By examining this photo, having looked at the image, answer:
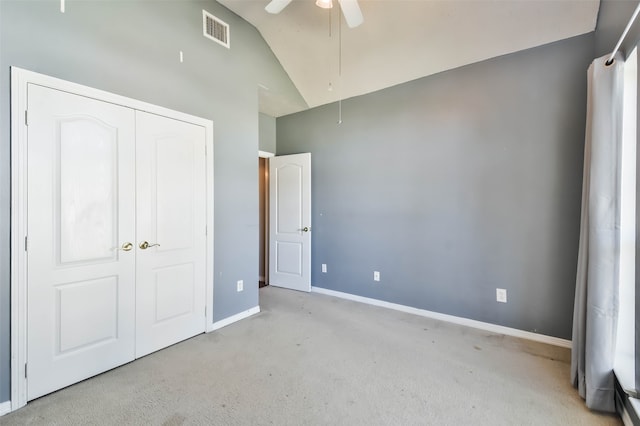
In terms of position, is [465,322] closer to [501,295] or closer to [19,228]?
[501,295]

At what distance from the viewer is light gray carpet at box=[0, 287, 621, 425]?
1746 millimetres

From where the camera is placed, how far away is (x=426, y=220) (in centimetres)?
334

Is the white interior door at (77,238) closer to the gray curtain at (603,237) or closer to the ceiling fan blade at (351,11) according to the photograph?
the ceiling fan blade at (351,11)

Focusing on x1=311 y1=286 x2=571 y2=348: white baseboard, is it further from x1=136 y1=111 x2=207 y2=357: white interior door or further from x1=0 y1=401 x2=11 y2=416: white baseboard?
x1=0 y1=401 x2=11 y2=416: white baseboard

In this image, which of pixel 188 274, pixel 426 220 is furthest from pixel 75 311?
pixel 426 220

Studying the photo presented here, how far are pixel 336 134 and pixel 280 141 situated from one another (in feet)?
3.63

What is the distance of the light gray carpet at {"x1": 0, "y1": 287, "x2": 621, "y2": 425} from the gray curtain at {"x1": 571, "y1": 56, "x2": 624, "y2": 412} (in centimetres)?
24

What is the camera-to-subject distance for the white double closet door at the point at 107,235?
1.90 metres

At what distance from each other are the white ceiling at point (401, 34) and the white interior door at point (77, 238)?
190cm

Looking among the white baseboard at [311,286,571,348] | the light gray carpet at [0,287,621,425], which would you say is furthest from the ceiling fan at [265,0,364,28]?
the white baseboard at [311,286,571,348]

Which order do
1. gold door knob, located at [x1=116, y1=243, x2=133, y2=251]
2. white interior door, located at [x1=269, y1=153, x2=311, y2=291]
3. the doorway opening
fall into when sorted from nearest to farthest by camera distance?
gold door knob, located at [x1=116, y1=243, x2=133, y2=251], white interior door, located at [x1=269, y1=153, x2=311, y2=291], the doorway opening

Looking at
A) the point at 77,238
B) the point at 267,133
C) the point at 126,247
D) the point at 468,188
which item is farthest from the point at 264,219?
the point at 468,188

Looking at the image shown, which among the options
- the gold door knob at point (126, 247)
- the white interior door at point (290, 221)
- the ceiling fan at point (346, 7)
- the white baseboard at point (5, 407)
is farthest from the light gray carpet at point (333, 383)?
the ceiling fan at point (346, 7)

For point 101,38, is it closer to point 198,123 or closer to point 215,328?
point 198,123
